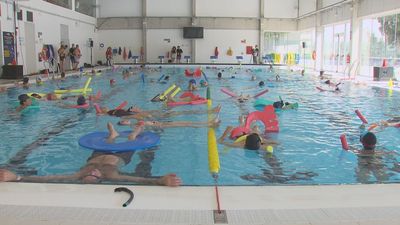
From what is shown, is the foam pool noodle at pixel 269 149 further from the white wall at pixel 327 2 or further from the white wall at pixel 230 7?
the white wall at pixel 230 7

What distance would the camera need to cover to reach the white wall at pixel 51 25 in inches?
713

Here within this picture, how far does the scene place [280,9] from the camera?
3147 centimetres

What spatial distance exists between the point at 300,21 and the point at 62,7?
1714 cm

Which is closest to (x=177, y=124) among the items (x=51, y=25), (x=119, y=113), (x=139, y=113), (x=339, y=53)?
(x=139, y=113)

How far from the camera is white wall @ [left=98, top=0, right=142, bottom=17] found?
31.1 meters

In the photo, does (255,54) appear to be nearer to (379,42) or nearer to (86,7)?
(379,42)

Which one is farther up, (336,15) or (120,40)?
(336,15)

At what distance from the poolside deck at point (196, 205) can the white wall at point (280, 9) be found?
2922 centimetres

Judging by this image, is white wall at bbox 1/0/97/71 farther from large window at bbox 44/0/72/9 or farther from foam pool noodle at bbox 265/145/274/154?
foam pool noodle at bbox 265/145/274/154

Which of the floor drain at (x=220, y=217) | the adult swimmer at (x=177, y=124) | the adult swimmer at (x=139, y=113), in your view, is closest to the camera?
the floor drain at (x=220, y=217)

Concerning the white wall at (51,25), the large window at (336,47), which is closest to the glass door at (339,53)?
the large window at (336,47)

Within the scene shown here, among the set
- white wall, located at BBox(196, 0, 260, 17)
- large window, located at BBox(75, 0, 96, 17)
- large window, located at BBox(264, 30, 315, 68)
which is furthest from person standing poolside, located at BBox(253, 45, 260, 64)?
large window, located at BBox(75, 0, 96, 17)

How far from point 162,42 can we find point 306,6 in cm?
1071

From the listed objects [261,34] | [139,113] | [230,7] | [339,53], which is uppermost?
[230,7]
